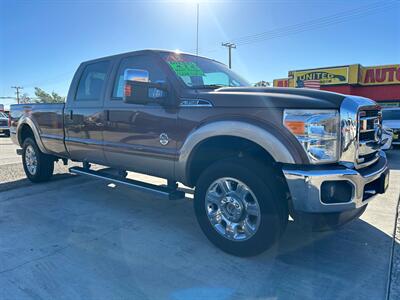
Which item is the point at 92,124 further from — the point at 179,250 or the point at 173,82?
the point at 179,250

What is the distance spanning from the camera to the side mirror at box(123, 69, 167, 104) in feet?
10.6

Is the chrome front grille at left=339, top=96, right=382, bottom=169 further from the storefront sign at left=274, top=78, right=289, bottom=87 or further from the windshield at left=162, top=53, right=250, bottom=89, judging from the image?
the storefront sign at left=274, top=78, right=289, bottom=87

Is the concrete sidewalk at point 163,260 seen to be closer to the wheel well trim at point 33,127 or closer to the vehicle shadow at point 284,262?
the vehicle shadow at point 284,262

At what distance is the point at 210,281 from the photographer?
2627mm

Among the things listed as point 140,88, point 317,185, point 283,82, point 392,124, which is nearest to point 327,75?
point 283,82

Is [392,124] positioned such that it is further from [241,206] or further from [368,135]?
[241,206]

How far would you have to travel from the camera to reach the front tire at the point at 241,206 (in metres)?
2.75

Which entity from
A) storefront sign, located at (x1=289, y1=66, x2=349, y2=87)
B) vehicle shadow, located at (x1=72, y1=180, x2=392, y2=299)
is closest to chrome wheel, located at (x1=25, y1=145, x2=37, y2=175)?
vehicle shadow, located at (x1=72, y1=180, x2=392, y2=299)

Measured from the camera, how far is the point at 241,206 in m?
2.96

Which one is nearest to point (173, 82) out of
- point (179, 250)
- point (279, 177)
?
point (279, 177)

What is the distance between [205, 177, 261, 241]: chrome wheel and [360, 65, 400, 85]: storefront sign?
2250 centimetres

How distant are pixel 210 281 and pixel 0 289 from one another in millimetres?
1654

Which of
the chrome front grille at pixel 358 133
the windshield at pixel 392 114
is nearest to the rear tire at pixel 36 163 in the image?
the chrome front grille at pixel 358 133

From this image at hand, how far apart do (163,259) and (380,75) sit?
23291mm
